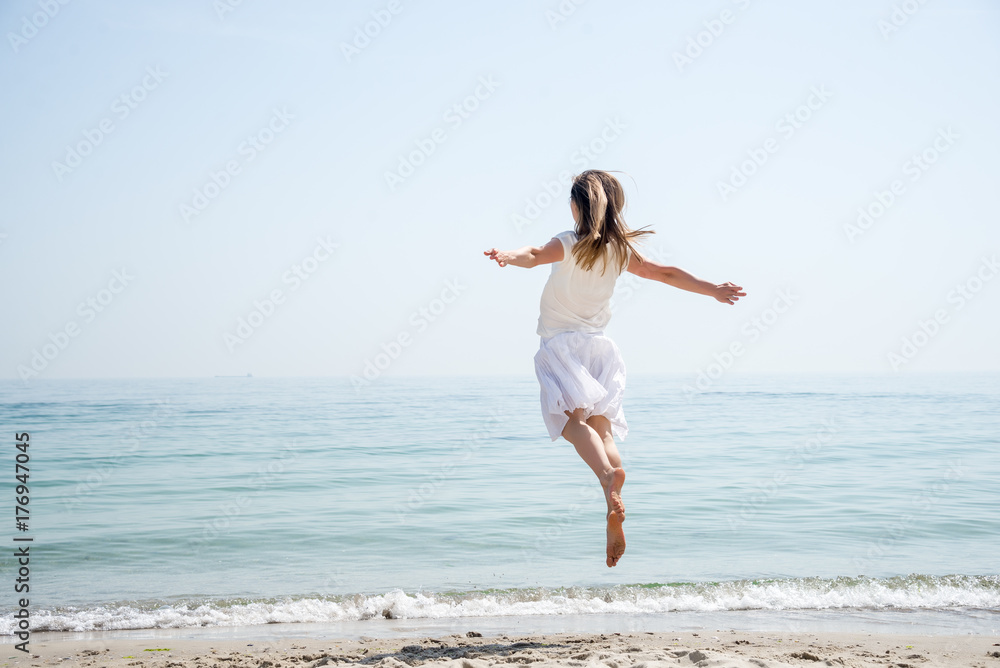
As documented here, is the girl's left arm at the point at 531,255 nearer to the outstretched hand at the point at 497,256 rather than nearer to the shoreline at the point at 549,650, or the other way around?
the outstretched hand at the point at 497,256

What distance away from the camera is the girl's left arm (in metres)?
3.54

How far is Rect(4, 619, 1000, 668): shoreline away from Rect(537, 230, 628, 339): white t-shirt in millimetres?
1789

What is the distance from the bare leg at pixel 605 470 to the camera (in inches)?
141

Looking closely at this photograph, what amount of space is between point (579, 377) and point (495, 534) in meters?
4.74

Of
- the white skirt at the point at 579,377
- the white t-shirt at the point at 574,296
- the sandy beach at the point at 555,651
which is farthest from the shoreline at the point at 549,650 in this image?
the white t-shirt at the point at 574,296

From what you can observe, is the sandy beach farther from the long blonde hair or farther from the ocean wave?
the long blonde hair

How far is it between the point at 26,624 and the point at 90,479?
763 centimetres

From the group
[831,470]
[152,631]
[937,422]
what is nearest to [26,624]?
[152,631]

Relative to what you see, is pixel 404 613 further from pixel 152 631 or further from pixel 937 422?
pixel 937 422

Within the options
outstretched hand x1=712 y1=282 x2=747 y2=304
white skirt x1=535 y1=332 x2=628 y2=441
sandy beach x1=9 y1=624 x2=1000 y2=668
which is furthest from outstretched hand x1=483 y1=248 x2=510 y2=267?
sandy beach x1=9 y1=624 x2=1000 y2=668

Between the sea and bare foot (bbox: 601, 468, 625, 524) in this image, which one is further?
the sea

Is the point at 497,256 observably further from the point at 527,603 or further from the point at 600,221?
the point at 527,603

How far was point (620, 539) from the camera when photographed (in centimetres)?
358

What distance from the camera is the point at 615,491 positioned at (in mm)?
3598
